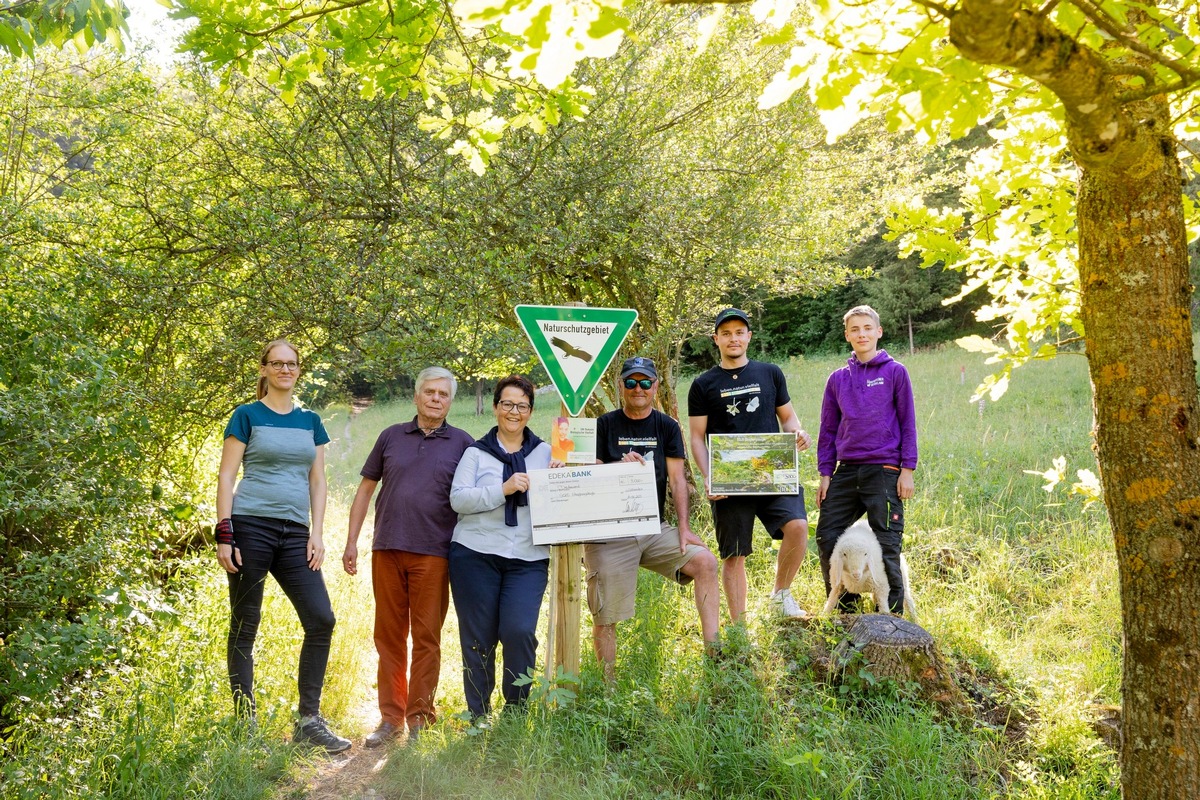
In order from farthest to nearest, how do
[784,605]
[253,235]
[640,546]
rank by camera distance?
[253,235] < [784,605] < [640,546]

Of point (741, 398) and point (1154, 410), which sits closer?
point (1154, 410)

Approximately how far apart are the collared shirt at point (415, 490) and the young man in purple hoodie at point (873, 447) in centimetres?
252

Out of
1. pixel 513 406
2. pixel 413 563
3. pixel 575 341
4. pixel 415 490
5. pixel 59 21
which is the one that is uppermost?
pixel 59 21

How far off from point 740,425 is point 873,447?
911 millimetres

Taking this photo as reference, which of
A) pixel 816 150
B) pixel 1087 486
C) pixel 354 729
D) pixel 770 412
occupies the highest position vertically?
pixel 816 150

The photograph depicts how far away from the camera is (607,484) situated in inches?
177

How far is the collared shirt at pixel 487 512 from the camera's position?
4.46 metres

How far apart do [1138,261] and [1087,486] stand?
88.0 inches

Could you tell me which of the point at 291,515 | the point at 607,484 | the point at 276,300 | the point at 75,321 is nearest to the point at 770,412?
the point at 607,484

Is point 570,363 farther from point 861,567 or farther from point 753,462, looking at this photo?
point 861,567

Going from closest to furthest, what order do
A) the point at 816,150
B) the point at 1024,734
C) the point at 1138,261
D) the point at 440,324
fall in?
the point at 1138,261 → the point at 1024,734 → the point at 440,324 → the point at 816,150

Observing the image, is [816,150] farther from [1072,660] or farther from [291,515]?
[291,515]

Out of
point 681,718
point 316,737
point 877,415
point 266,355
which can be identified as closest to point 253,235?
point 266,355

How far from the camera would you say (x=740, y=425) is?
17.3 feet
